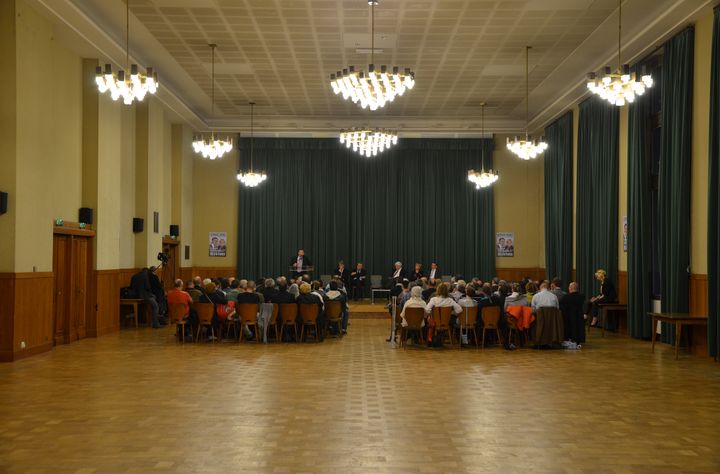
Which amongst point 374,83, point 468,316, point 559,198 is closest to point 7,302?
point 374,83

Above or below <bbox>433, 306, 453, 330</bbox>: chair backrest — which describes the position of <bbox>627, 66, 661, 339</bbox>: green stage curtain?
above

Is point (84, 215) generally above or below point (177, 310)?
above

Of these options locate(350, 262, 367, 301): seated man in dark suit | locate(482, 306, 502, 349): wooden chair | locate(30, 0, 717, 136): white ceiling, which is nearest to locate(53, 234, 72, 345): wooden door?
locate(30, 0, 717, 136): white ceiling

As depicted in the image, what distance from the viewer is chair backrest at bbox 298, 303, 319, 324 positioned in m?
13.0

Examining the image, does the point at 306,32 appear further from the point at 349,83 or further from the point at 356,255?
the point at 356,255

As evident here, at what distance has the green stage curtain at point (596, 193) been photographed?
50.8 ft

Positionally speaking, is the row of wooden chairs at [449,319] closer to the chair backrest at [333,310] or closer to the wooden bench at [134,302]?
the chair backrest at [333,310]

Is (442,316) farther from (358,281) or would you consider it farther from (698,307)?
(358,281)

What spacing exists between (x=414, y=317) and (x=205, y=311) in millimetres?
3933

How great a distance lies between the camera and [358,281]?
2205 centimetres

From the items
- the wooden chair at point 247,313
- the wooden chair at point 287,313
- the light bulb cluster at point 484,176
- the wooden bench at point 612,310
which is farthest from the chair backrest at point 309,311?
the light bulb cluster at point 484,176

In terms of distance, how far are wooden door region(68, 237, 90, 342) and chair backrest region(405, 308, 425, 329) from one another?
6440 mm

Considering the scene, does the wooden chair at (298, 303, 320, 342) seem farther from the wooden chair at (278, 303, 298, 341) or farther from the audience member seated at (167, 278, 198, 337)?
the audience member seated at (167, 278, 198, 337)

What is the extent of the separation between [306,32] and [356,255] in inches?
425
